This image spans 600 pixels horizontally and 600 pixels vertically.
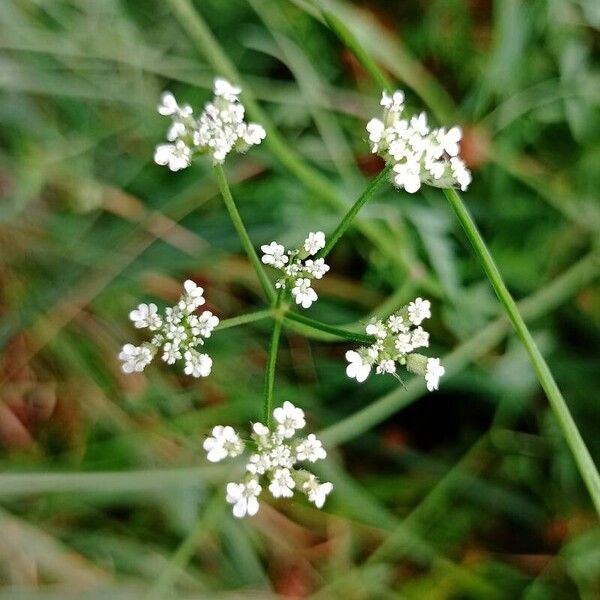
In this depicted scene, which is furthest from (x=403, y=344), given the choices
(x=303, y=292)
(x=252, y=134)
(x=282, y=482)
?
(x=252, y=134)

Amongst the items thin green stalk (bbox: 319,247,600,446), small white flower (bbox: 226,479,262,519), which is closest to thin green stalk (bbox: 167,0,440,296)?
thin green stalk (bbox: 319,247,600,446)

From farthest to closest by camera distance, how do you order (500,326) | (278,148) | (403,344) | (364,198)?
1. (500,326)
2. (278,148)
3. (403,344)
4. (364,198)

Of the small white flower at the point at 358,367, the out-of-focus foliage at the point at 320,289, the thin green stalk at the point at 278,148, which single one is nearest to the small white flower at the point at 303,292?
the small white flower at the point at 358,367

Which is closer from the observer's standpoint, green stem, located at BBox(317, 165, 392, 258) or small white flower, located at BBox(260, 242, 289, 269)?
green stem, located at BBox(317, 165, 392, 258)

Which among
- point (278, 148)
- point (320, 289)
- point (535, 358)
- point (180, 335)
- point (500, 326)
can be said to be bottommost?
point (535, 358)

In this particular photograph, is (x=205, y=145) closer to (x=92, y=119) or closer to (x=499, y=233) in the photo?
(x=92, y=119)

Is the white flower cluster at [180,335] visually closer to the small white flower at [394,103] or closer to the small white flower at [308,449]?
the small white flower at [308,449]

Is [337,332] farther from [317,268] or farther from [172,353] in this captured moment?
[172,353]

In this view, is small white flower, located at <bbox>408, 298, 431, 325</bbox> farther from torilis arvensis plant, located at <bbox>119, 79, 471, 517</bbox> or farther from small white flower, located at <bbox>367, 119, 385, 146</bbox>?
small white flower, located at <bbox>367, 119, 385, 146</bbox>
